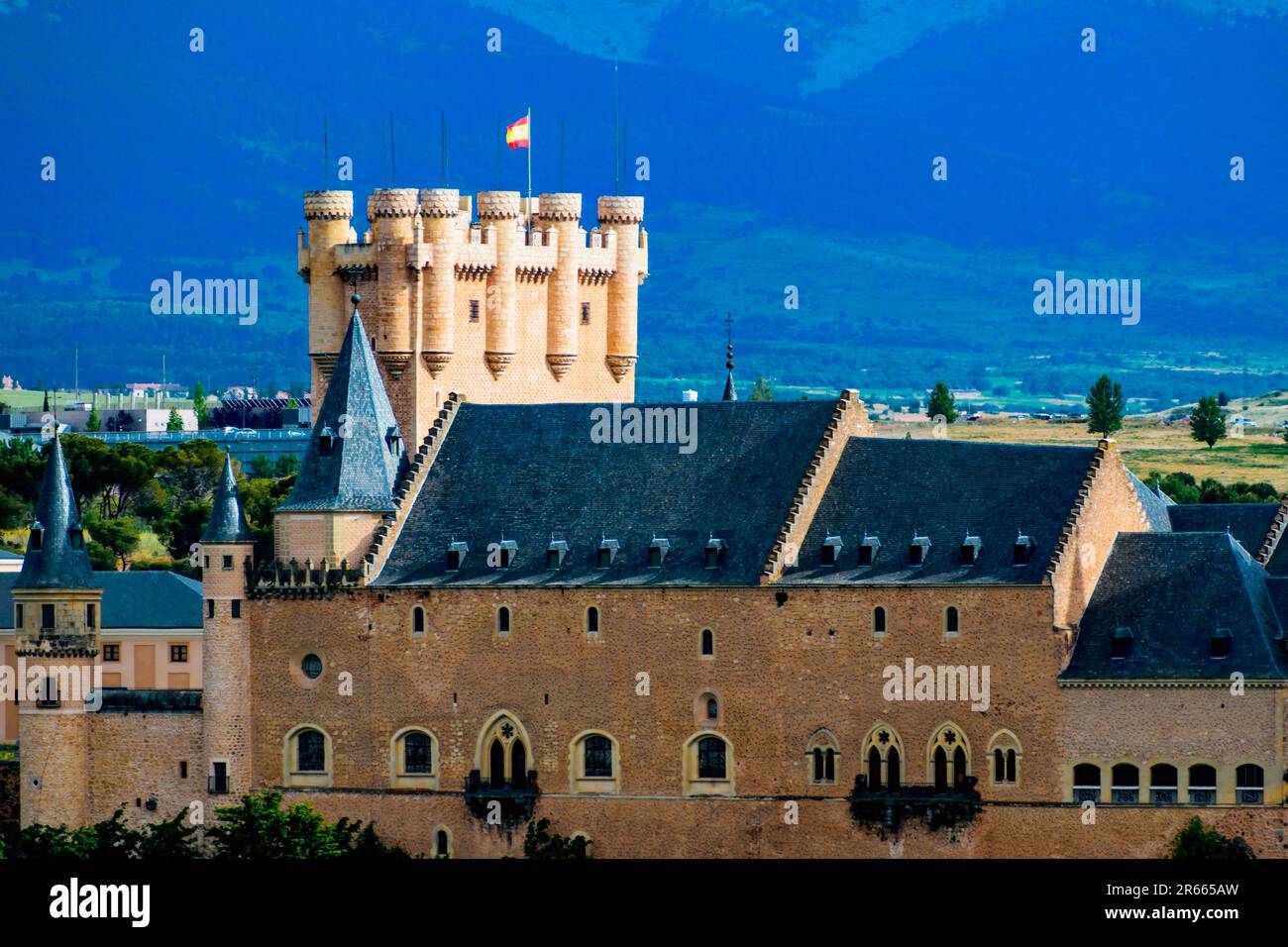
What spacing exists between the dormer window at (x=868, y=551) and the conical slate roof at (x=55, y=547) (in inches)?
1069

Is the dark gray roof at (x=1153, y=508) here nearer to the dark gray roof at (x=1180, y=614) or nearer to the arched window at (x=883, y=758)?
the dark gray roof at (x=1180, y=614)

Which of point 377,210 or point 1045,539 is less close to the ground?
point 377,210

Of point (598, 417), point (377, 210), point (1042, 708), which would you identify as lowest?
point (1042, 708)

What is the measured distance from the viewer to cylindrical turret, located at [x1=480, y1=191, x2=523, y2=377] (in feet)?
433

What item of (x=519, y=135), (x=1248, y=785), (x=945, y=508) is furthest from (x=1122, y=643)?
(x=519, y=135)

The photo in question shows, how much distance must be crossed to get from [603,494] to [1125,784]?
20.4 m

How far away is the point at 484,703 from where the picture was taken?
117 meters

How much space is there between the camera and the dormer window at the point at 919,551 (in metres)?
112
